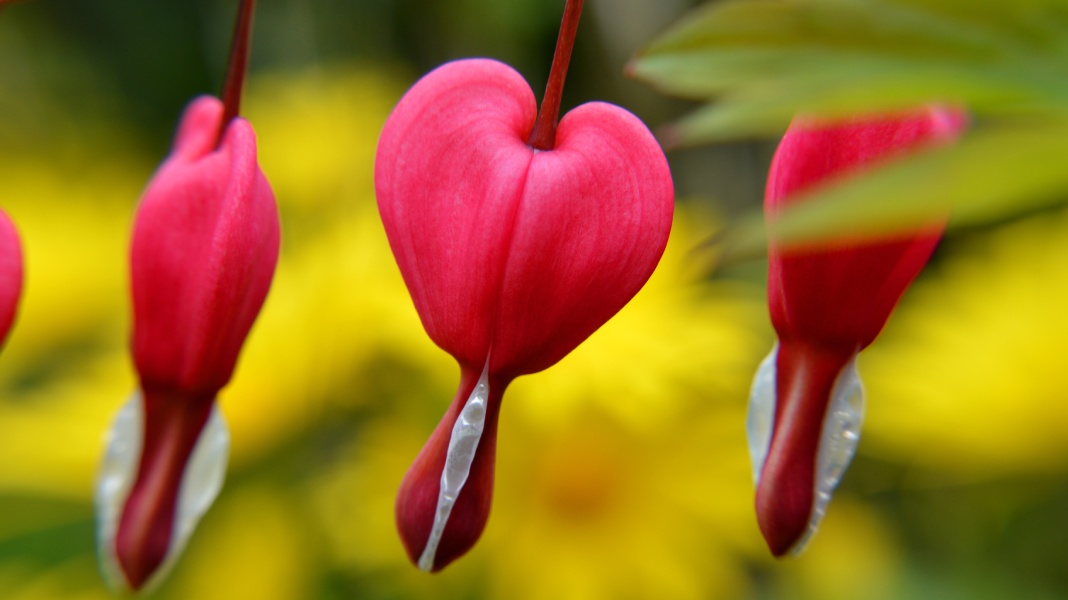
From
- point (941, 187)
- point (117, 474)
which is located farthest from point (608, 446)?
point (941, 187)

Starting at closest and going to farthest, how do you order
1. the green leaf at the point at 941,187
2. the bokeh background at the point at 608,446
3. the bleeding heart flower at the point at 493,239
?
the green leaf at the point at 941,187 → the bleeding heart flower at the point at 493,239 → the bokeh background at the point at 608,446

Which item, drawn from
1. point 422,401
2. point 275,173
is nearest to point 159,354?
point 422,401

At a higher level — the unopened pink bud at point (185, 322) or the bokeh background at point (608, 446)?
the unopened pink bud at point (185, 322)

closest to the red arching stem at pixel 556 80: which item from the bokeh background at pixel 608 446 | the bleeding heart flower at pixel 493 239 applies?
the bleeding heart flower at pixel 493 239

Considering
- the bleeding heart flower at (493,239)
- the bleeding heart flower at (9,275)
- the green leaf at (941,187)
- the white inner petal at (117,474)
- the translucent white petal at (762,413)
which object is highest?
the green leaf at (941,187)

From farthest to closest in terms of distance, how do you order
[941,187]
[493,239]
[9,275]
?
[9,275] < [493,239] < [941,187]

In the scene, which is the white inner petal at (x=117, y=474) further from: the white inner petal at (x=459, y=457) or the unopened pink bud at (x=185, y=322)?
the white inner petal at (x=459, y=457)

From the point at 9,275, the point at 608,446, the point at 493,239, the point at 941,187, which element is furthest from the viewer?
the point at 608,446

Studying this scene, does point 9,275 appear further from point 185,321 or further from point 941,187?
point 941,187
